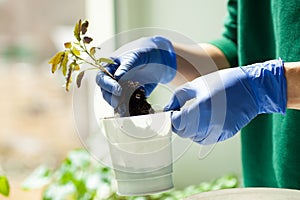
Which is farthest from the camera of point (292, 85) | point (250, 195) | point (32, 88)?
point (32, 88)

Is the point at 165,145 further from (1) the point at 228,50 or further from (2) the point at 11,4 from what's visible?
(2) the point at 11,4

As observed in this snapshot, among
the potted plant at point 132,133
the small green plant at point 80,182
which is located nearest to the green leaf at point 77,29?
the potted plant at point 132,133

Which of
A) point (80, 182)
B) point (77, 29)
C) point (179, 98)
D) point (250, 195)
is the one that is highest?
point (77, 29)

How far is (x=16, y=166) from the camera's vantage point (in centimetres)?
218

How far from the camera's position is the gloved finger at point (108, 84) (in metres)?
0.82

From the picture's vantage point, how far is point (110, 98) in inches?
32.3

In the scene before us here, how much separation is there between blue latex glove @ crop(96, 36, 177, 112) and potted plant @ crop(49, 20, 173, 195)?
0.02m

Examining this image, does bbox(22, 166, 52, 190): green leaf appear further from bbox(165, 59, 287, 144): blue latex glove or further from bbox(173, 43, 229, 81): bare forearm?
bbox(165, 59, 287, 144): blue latex glove

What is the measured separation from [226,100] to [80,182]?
71cm

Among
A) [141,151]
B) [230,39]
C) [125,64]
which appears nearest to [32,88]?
[230,39]

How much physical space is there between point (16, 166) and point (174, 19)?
35.1 inches

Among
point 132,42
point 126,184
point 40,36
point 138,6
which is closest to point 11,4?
point 40,36

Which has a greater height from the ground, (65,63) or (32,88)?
(65,63)

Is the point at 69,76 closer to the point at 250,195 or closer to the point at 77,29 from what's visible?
the point at 77,29
